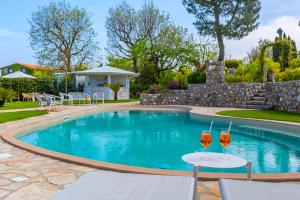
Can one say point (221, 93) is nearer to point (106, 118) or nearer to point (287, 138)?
point (106, 118)

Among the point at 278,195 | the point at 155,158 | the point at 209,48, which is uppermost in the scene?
the point at 209,48

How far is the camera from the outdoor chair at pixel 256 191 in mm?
1959

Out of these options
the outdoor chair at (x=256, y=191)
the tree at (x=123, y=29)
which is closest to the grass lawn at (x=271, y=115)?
the outdoor chair at (x=256, y=191)

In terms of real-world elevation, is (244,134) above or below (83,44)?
below

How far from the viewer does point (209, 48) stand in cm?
3039

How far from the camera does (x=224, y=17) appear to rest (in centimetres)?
2073

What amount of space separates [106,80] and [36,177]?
23184mm

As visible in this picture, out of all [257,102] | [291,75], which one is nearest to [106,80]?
[257,102]

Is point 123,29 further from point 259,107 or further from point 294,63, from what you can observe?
point 259,107

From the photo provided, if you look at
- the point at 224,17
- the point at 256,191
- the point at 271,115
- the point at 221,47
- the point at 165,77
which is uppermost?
the point at 224,17

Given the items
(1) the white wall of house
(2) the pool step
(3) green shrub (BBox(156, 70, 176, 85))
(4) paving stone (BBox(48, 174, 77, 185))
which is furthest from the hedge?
(4) paving stone (BBox(48, 174, 77, 185))

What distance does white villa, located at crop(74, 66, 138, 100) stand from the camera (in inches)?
952

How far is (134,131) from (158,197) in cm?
817

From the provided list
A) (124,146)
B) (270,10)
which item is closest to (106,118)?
(124,146)
